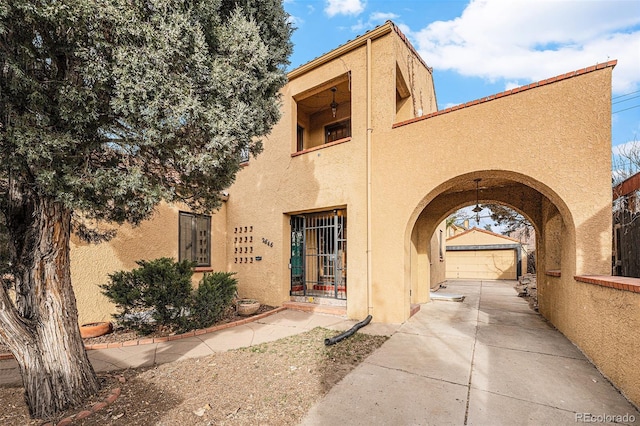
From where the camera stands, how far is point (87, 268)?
6.41 meters

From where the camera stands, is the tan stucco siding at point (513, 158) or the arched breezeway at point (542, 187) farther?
the tan stucco siding at point (513, 158)

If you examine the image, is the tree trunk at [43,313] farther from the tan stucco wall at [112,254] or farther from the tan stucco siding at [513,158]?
the tan stucco siding at [513,158]

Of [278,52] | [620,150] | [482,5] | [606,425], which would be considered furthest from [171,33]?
[482,5]

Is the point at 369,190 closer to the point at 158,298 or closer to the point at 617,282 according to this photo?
the point at 617,282

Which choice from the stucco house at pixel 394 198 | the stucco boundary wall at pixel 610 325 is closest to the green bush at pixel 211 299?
the stucco house at pixel 394 198

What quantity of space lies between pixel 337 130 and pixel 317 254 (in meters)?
4.50

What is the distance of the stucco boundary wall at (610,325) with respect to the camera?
3.18m

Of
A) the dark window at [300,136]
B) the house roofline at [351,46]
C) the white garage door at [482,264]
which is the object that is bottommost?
the white garage door at [482,264]

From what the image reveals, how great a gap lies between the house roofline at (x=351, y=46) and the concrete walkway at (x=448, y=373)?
21.9ft

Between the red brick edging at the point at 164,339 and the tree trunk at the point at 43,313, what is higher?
the tree trunk at the point at 43,313

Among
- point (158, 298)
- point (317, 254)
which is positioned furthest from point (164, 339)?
point (317, 254)

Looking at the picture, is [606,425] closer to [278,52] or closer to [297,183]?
[278,52]

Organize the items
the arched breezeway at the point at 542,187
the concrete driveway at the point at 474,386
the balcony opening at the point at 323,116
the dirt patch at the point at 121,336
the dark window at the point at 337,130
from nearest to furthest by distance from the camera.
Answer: the concrete driveway at the point at 474,386, the arched breezeway at the point at 542,187, the dirt patch at the point at 121,336, the balcony opening at the point at 323,116, the dark window at the point at 337,130

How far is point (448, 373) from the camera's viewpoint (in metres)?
3.95
